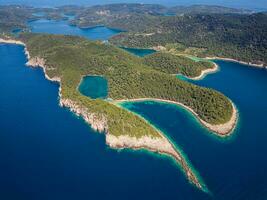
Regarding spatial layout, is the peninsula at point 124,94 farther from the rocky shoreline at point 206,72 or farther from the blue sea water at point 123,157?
the rocky shoreline at point 206,72

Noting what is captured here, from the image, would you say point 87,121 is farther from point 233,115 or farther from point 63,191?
point 233,115

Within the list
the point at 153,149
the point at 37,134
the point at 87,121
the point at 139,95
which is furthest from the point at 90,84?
the point at 153,149

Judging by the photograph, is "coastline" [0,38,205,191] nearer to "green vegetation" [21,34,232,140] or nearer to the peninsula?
the peninsula

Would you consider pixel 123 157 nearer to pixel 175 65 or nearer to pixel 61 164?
pixel 61 164

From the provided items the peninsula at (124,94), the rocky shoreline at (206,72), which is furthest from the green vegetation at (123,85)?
the rocky shoreline at (206,72)

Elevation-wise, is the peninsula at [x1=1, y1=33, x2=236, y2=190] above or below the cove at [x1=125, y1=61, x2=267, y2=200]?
above

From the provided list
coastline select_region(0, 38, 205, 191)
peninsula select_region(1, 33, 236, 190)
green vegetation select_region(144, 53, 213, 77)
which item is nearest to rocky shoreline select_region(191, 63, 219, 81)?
green vegetation select_region(144, 53, 213, 77)
